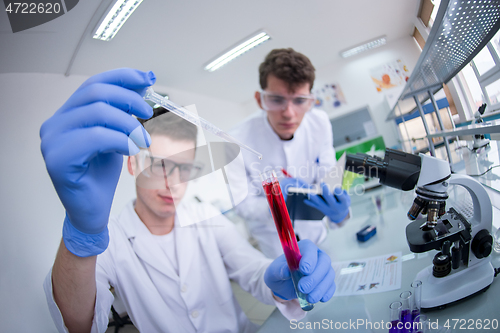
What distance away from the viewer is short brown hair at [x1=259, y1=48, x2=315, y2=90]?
1.08 m

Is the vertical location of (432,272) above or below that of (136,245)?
below

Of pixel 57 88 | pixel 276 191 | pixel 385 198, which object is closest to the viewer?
pixel 276 191

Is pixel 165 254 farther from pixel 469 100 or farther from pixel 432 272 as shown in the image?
pixel 469 100

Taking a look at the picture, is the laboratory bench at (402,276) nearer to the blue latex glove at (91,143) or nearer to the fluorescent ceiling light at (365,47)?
the fluorescent ceiling light at (365,47)

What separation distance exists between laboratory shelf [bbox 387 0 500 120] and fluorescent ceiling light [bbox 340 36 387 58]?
0.23 m

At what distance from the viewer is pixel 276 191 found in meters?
0.56

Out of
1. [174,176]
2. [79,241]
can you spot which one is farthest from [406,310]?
[79,241]

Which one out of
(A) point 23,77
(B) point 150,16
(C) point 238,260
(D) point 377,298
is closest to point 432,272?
(D) point 377,298

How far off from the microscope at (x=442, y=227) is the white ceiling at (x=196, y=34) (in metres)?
0.60

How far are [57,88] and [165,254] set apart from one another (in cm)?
70

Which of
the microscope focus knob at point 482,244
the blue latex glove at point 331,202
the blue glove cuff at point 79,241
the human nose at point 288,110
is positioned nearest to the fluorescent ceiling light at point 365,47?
the human nose at point 288,110

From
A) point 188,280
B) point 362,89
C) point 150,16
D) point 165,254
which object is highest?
point 150,16

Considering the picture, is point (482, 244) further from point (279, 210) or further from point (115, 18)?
point (115, 18)

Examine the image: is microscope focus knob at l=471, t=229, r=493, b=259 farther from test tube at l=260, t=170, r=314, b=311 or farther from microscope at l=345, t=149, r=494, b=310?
test tube at l=260, t=170, r=314, b=311
